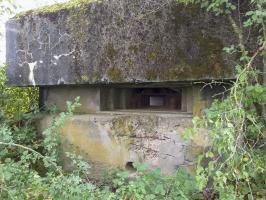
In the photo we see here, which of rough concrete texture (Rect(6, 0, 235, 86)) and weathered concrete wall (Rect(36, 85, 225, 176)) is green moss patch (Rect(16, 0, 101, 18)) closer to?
rough concrete texture (Rect(6, 0, 235, 86))

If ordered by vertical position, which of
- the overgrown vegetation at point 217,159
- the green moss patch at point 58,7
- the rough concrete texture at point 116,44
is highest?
the green moss patch at point 58,7

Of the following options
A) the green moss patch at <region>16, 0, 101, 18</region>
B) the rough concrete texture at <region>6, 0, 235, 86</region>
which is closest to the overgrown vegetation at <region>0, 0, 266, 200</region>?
the rough concrete texture at <region>6, 0, 235, 86</region>

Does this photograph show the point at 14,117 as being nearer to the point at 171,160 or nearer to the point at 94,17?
the point at 94,17

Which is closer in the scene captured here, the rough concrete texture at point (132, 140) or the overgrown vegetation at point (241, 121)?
the overgrown vegetation at point (241, 121)

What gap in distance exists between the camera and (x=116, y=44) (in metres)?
3.40

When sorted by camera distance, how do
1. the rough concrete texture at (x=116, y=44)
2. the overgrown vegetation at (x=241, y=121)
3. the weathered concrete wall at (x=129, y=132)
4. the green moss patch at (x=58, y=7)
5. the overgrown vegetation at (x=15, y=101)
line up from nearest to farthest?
the overgrown vegetation at (x=241, y=121) < the rough concrete texture at (x=116, y=44) < the weathered concrete wall at (x=129, y=132) < the green moss patch at (x=58, y=7) < the overgrown vegetation at (x=15, y=101)

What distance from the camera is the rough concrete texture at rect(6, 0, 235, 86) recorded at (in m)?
3.02

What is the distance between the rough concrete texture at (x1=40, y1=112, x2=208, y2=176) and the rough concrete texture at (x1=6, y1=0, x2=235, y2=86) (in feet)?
1.25

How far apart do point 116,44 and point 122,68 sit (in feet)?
0.73

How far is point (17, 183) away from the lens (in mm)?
2578

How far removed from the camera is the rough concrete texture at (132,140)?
326 cm

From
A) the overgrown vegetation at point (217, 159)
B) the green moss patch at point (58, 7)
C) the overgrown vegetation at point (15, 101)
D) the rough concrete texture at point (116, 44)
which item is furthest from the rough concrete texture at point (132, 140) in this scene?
the green moss patch at point (58, 7)

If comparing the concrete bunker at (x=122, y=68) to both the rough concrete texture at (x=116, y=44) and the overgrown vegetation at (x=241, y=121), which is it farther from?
the overgrown vegetation at (x=241, y=121)

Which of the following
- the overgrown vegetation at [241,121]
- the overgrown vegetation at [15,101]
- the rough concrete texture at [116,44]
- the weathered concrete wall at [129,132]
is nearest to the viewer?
the overgrown vegetation at [241,121]
